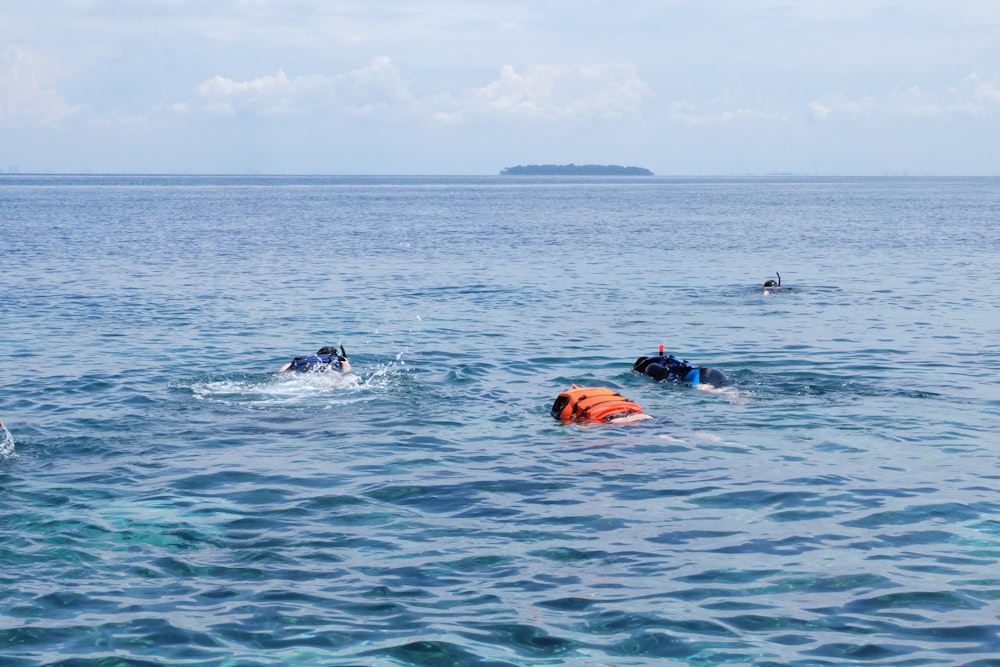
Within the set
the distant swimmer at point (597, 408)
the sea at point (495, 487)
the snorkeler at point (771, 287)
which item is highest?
the snorkeler at point (771, 287)

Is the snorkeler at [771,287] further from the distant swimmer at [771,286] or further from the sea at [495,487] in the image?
the sea at [495,487]

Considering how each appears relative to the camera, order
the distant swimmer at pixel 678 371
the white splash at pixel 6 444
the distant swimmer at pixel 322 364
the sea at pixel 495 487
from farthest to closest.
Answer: the distant swimmer at pixel 322 364 → the distant swimmer at pixel 678 371 → the white splash at pixel 6 444 → the sea at pixel 495 487

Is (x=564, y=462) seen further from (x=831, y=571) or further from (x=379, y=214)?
(x=379, y=214)

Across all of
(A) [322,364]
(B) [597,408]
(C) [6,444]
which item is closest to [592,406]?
(B) [597,408]

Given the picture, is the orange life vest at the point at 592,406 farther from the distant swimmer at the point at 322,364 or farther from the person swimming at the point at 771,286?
the person swimming at the point at 771,286

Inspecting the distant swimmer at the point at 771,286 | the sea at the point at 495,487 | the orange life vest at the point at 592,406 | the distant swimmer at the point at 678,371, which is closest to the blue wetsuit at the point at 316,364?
the sea at the point at 495,487

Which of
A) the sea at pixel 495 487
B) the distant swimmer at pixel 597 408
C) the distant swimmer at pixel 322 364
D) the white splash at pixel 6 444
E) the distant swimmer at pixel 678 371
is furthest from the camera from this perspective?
the distant swimmer at pixel 322 364

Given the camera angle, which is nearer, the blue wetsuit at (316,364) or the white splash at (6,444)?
the white splash at (6,444)

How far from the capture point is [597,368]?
1038 inches

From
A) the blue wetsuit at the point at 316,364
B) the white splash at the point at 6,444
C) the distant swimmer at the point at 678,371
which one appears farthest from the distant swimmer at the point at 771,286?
the white splash at the point at 6,444

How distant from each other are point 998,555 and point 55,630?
11.3 m

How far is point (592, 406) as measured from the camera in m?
20.0

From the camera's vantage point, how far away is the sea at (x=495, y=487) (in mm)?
11289

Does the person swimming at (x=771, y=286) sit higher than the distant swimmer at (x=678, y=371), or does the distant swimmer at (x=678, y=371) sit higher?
the person swimming at (x=771, y=286)
